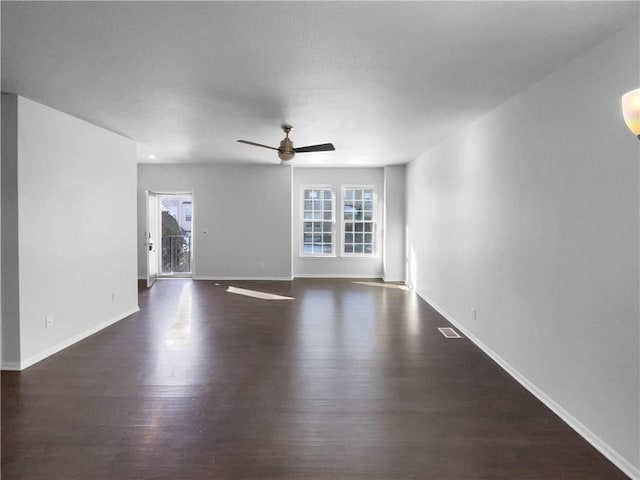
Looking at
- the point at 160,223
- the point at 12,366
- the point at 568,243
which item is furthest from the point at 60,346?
the point at 160,223

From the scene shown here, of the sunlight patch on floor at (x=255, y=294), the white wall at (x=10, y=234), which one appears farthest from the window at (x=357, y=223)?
the white wall at (x=10, y=234)

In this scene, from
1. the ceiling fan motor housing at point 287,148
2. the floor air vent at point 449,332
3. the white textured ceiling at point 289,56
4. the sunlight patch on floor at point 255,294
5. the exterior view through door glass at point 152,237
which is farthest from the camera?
the exterior view through door glass at point 152,237

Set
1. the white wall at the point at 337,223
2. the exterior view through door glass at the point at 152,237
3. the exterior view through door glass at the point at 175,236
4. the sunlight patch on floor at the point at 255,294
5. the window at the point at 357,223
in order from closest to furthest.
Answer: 1. the sunlight patch on floor at the point at 255,294
2. the exterior view through door glass at the point at 152,237
3. the white wall at the point at 337,223
4. the window at the point at 357,223
5. the exterior view through door glass at the point at 175,236

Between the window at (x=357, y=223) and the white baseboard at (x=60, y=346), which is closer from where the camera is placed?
the white baseboard at (x=60, y=346)

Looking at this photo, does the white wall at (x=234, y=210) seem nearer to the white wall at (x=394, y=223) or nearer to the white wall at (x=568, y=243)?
the white wall at (x=394, y=223)

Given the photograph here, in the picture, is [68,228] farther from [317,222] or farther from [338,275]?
[338,275]

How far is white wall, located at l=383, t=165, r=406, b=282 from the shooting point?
816cm

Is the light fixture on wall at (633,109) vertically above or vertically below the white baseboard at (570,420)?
above

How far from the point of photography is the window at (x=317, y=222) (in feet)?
28.5

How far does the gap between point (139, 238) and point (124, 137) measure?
3.68 metres

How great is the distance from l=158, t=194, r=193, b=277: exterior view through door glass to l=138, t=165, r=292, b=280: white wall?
88cm

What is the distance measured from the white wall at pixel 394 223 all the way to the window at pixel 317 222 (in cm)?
130

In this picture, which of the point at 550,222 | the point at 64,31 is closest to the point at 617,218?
the point at 550,222

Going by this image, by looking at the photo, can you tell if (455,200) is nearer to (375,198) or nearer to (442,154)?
(442,154)
